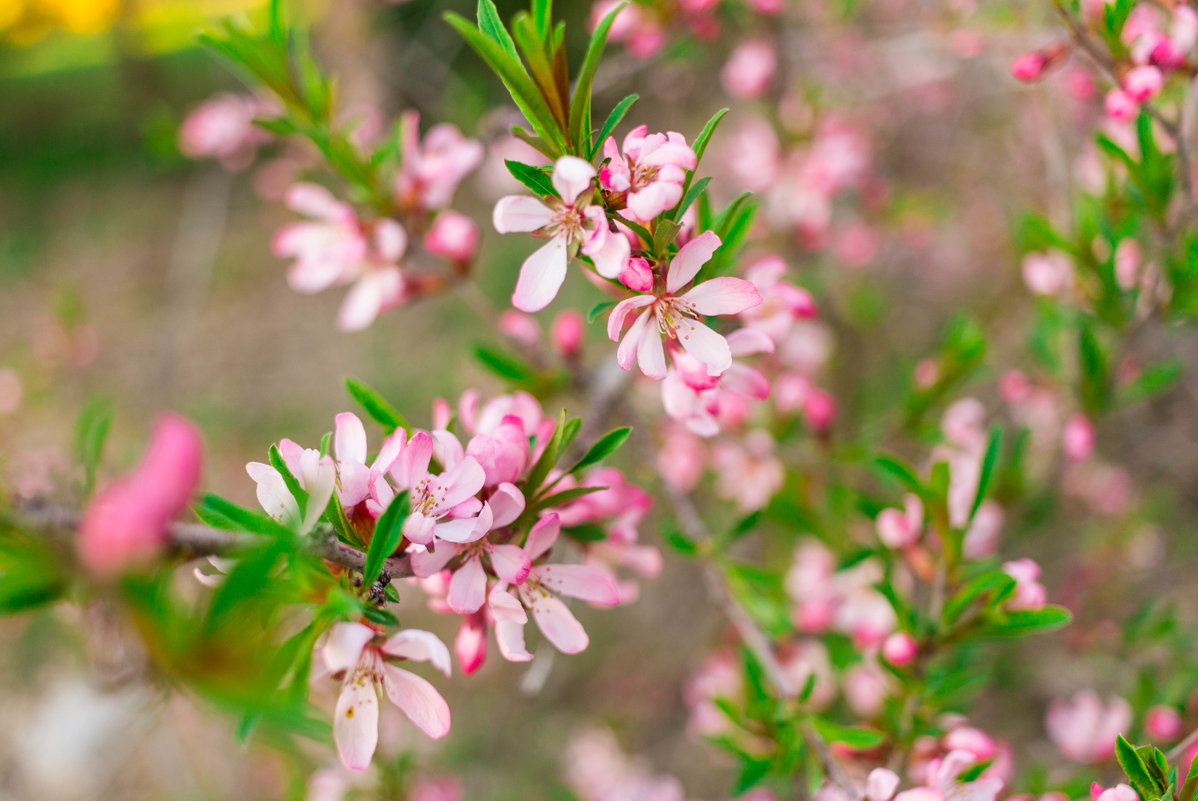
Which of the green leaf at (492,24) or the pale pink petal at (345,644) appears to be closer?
the pale pink petal at (345,644)

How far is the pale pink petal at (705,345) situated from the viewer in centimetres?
70

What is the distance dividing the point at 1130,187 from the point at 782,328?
718mm

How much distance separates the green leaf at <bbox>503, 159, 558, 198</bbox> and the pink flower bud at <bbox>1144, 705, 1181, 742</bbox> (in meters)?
1.40

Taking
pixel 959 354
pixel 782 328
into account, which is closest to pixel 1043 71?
pixel 959 354

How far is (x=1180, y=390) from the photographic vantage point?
2.00 metres

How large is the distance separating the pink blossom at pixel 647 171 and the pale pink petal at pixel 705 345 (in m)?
0.14

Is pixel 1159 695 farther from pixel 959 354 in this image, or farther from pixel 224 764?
pixel 224 764

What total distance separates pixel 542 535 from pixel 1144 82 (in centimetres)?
100

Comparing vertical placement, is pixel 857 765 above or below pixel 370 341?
above

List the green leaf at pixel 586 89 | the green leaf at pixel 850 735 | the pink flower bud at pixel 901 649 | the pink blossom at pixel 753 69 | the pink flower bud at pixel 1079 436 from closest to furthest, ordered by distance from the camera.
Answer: the green leaf at pixel 586 89, the green leaf at pixel 850 735, the pink flower bud at pixel 901 649, the pink flower bud at pixel 1079 436, the pink blossom at pixel 753 69

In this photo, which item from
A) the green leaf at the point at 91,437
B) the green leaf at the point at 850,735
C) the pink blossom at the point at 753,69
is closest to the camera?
the green leaf at the point at 91,437

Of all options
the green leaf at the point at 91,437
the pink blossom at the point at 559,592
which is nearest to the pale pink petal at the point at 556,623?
the pink blossom at the point at 559,592

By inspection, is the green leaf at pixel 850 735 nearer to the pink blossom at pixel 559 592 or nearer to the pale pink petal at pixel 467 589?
the pink blossom at pixel 559 592

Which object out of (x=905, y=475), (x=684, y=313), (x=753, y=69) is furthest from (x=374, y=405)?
(x=753, y=69)
